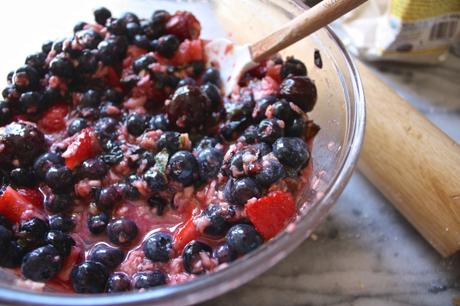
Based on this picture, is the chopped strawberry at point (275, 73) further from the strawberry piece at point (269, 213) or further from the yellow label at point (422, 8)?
the yellow label at point (422, 8)

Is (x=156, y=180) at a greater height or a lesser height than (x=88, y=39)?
lesser

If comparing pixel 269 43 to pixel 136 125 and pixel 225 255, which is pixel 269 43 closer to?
pixel 136 125

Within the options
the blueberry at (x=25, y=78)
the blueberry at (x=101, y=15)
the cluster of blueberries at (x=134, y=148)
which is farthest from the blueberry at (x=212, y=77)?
the blueberry at (x=25, y=78)

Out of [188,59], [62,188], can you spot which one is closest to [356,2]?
[188,59]

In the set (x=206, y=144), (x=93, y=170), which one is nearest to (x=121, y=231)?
(x=93, y=170)

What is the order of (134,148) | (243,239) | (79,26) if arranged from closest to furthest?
(243,239) < (134,148) < (79,26)

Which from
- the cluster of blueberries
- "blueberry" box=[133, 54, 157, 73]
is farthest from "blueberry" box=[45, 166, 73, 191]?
"blueberry" box=[133, 54, 157, 73]
